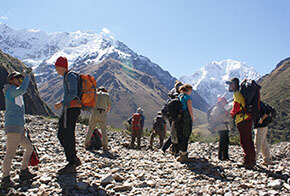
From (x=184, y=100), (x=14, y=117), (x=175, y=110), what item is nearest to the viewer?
(x=14, y=117)

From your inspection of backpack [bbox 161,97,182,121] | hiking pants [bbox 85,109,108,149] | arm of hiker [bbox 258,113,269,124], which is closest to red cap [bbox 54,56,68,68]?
backpack [bbox 161,97,182,121]

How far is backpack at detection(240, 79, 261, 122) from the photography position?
6.07 metres

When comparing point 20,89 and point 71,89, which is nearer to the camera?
point 20,89

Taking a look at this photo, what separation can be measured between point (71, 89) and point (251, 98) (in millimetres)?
4493

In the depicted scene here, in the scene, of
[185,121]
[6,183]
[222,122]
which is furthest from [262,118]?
[6,183]

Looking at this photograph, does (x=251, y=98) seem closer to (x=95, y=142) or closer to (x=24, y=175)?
(x=24, y=175)

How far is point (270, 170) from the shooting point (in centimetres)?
598

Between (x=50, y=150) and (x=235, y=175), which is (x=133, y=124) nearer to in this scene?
(x=50, y=150)

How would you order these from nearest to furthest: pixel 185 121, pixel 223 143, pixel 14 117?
pixel 14 117
pixel 185 121
pixel 223 143

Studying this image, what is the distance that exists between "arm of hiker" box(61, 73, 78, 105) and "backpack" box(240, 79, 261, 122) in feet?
14.1

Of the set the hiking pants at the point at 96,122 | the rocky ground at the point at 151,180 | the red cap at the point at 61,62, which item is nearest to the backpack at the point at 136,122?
the hiking pants at the point at 96,122

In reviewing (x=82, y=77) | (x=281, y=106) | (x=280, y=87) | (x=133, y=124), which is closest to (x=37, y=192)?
(x=82, y=77)

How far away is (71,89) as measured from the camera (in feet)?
16.6

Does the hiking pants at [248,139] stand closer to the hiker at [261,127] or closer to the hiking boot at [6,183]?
the hiker at [261,127]
